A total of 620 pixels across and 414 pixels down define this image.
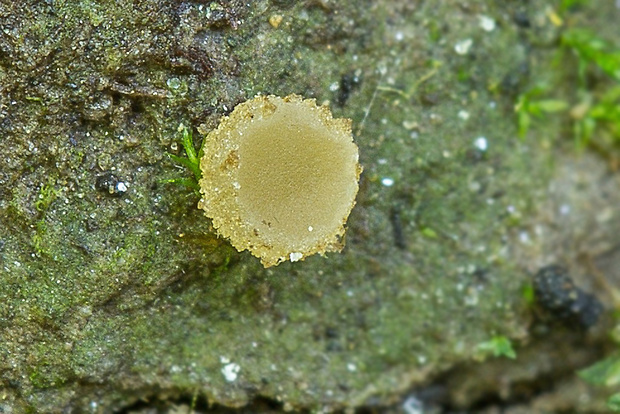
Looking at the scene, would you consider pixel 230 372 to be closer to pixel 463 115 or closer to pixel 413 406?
pixel 413 406

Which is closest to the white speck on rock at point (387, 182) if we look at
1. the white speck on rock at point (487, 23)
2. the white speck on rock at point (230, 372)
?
the white speck on rock at point (487, 23)

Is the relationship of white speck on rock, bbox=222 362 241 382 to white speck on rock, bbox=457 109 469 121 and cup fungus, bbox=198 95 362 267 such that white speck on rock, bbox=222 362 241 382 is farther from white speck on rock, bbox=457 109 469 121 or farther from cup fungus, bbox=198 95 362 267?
white speck on rock, bbox=457 109 469 121

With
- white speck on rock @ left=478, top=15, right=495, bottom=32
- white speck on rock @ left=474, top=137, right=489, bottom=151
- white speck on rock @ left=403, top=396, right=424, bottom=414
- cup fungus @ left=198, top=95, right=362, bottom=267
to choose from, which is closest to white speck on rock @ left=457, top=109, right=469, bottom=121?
white speck on rock @ left=474, top=137, right=489, bottom=151

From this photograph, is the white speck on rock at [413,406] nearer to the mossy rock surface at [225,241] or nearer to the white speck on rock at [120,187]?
the mossy rock surface at [225,241]

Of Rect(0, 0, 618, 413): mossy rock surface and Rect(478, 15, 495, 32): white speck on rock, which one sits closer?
Rect(0, 0, 618, 413): mossy rock surface

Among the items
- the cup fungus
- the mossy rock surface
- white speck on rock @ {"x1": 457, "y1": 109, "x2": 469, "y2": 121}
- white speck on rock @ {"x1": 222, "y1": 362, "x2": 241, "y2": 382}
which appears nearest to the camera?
the cup fungus

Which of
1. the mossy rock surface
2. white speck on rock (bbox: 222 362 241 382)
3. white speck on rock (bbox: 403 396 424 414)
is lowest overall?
white speck on rock (bbox: 403 396 424 414)

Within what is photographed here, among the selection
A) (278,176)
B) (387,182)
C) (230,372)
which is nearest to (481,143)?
(387,182)
